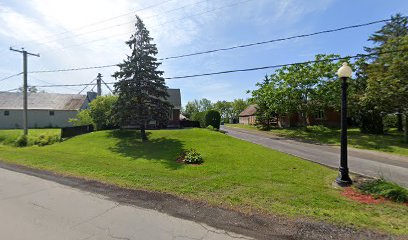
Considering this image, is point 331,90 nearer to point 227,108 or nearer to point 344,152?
point 344,152

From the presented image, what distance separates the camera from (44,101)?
1708 inches

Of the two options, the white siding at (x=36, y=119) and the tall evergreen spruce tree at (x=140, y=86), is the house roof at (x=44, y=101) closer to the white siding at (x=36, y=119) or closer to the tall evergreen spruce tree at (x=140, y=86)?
the white siding at (x=36, y=119)

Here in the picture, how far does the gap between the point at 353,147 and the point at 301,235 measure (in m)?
18.6

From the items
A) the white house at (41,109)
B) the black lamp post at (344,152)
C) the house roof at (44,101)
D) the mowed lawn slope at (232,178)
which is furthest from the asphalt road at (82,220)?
the house roof at (44,101)

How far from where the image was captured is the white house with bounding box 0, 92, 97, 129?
40.5 meters

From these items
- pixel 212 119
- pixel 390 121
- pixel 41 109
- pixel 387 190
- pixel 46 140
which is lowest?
pixel 387 190

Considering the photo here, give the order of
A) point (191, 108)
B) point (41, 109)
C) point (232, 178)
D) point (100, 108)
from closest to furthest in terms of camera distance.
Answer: point (232, 178)
point (100, 108)
point (41, 109)
point (191, 108)

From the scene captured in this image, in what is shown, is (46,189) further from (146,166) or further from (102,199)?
(146,166)

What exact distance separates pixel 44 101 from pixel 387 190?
162 feet

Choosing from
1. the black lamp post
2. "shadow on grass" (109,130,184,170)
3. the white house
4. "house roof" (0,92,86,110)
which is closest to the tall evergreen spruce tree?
"shadow on grass" (109,130,184,170)

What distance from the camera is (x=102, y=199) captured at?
7.08 metres

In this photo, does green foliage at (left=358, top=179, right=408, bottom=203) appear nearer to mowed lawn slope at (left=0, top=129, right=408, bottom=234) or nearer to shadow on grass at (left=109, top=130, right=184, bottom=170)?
mowed lawn slope at (left=0, top=129, right=408, bottom=234)

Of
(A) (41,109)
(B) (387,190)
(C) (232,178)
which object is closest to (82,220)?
(C) (232,178)

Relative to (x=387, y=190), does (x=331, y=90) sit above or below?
above
